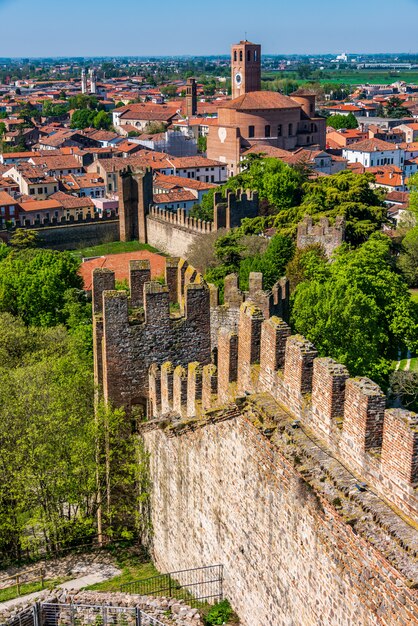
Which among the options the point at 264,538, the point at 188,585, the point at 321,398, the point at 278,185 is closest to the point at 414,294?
the point at 278,185

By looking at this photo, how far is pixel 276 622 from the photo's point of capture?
1003cm

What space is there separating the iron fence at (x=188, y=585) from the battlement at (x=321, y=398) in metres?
2.63

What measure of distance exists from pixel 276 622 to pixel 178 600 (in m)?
2.97

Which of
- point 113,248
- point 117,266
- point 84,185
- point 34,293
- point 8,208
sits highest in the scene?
point 34,293

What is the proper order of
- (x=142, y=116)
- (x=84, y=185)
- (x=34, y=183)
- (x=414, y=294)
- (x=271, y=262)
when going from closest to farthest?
(x=271, y=262) → (x=414, y=294) → (x=34, y=183) → (x=84, y=185) → (x=142, y=116)

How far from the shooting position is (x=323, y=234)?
34.4 meters

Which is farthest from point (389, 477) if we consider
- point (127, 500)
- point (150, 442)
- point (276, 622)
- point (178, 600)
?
point (127, 500)

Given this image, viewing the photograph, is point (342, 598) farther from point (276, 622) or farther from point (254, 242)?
point (254, 242)

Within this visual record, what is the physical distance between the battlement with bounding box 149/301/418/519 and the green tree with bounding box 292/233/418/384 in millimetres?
11778

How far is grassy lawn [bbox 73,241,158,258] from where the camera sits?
184 feet

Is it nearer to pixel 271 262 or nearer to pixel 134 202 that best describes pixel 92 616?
pixel 271 262

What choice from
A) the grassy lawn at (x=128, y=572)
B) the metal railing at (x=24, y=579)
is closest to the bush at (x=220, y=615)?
the grassy lawn at (x=128, y=572)

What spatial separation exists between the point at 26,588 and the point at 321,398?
29.6 ft

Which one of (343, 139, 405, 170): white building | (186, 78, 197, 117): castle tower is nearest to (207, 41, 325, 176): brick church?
(343, 139, 405, 170): white building
